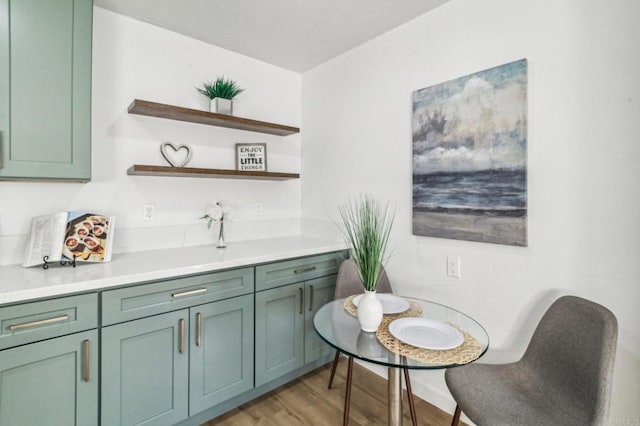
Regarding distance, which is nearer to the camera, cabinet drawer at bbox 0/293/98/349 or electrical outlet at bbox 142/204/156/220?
cabinet drawer at bbox 0/293/98/349

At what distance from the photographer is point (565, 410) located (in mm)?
1203

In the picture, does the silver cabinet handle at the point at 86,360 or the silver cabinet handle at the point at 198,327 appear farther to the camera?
the silver cabinet handle at the point at 198,327

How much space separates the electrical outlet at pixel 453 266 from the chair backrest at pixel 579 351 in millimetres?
498

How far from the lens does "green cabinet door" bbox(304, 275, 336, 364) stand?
2.25 metres

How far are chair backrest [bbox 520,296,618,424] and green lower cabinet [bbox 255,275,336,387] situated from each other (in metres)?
1.28

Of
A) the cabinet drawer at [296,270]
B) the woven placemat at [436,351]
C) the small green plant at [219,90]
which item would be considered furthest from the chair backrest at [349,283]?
the small green plant at [219,90]

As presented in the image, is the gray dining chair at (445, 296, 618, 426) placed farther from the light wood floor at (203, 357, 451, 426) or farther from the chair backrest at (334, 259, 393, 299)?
the chair backrest at (334, 259, 393, 299)

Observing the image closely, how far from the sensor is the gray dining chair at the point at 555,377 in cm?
115

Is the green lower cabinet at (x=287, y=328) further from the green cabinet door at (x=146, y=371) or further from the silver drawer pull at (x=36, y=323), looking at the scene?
the silver drawer pull at (x=36, y=323)

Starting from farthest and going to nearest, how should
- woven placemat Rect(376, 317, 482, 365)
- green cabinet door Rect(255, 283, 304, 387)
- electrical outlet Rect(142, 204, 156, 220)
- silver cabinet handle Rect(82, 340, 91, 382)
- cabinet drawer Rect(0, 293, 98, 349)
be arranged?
electrical outlet Rect(142, 204, 156, 220)
green cabinet door Rect(255, 283, 304, 387)
silver cabinet handle Rect(82, 340, 91, 382)
cabinet drawer Rect(0, 293, 98, 349)
woven placemat Rect(376, 317, 482, 365)

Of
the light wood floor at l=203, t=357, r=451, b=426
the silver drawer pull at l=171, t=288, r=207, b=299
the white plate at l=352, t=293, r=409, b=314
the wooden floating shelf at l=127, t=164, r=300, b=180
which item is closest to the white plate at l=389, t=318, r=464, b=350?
the white plate at l=352, t=293, r=409, b=314

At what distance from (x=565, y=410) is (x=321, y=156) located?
2.20 m

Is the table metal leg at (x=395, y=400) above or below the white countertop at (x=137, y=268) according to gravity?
below

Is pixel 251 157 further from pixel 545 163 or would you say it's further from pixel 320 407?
pixel 545 163
